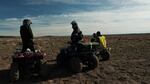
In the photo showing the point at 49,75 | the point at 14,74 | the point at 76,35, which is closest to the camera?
the point at 14,74

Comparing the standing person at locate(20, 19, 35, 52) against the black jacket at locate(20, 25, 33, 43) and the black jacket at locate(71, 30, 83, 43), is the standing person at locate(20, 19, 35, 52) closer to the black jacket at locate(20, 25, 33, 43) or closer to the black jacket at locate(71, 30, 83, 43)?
the black jacket at locate(20, 25, 33, 43)

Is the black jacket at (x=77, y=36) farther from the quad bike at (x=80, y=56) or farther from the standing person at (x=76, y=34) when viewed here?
the quad bike at (x=80, y=56)

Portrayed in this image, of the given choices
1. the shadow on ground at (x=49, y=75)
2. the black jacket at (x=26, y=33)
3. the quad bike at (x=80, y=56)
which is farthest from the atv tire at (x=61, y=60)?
the black jacket at (x=26, y=33)

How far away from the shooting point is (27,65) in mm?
11422

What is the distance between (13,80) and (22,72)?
70cm

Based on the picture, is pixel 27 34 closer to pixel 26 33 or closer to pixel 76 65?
pixel 26 33

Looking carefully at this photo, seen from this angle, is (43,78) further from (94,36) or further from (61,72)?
(94,36)

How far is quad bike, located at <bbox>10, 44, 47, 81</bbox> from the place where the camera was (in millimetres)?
11020

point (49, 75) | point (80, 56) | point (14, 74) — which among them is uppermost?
point (80, 56)

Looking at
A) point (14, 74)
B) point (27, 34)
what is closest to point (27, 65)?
point (14, 74)

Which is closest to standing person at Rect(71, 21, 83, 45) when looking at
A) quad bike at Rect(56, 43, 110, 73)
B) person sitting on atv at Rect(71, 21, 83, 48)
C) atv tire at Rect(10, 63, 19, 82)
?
person sitting on atv at Rect(71, 21, 83, 48)

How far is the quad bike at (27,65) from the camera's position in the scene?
1102 centimetres

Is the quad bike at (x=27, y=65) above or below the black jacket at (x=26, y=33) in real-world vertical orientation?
below

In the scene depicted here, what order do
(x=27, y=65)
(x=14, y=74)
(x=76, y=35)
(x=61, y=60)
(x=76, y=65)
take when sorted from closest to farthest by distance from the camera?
(x=14, y=74) < (x=27, y=65) < (x=76, y=65) < (x=76, y=35) < (x=61, y=60)
